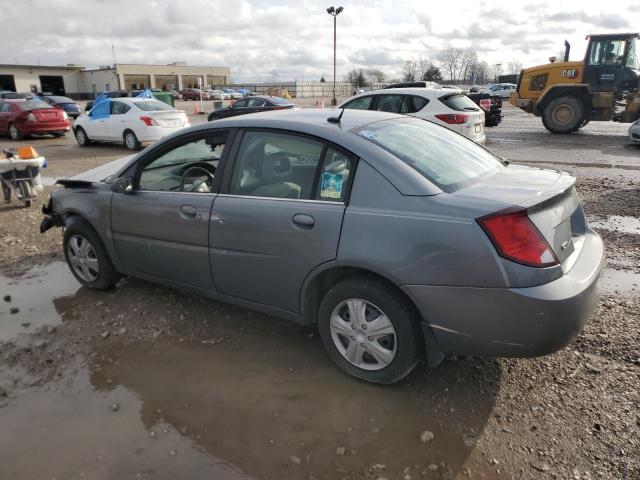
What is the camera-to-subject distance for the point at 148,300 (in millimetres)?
4406

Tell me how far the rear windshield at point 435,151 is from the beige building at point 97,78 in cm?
7713

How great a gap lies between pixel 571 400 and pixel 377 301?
126 centimetres

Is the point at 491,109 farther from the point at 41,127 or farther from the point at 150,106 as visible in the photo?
the point at 41,127

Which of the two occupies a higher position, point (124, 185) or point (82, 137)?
point (124, 185)

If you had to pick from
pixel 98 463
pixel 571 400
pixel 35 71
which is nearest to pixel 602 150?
pixel 571 400

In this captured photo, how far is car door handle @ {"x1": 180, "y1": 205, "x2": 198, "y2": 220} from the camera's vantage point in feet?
11.8

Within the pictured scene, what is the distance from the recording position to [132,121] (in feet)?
46.0

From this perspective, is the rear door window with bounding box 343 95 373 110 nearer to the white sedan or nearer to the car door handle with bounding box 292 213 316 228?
the white sedan

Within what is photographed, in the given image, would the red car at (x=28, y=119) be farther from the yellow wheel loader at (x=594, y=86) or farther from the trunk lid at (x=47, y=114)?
the yellow wheel loader at (x=594, y=86)

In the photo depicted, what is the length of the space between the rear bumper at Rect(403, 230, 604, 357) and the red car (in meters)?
18.6

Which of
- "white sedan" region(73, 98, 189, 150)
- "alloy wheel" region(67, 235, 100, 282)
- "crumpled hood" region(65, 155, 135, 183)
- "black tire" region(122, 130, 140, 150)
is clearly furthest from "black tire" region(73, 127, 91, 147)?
"alloy wheel" region(67, 235, 100, 282)

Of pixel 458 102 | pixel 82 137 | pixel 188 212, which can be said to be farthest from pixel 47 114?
pixel 188 212

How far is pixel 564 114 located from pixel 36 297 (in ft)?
55.3

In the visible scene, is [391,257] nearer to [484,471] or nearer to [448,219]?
[448,219]
